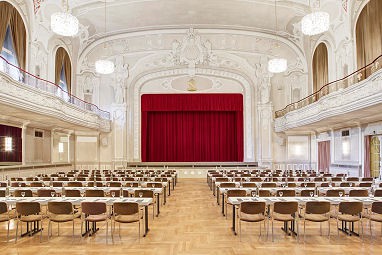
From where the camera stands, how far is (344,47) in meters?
A: 16.8

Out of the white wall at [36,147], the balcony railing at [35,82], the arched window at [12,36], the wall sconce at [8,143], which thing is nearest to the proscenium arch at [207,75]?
the balcony railing at [35,82]

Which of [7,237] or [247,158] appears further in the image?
[247,158]

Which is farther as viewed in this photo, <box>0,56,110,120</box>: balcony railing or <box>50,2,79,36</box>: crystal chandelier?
<box>0,56,110,120</box>: balcony railing

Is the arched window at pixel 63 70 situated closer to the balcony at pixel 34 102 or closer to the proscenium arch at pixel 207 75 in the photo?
the balcony at pixel 34 102

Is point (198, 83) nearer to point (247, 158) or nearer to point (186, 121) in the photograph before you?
point (186, 121)

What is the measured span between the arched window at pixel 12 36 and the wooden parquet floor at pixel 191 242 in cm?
884

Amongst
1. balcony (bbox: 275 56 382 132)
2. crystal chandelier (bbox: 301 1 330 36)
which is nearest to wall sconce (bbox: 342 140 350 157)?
balcony (bbox: 275 56 382 132)

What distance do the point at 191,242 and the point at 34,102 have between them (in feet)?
27.8

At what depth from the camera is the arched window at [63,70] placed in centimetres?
1898

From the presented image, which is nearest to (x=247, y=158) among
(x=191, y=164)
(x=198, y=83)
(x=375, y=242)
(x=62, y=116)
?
(x=191, y=164)

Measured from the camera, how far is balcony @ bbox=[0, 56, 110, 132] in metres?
10.4

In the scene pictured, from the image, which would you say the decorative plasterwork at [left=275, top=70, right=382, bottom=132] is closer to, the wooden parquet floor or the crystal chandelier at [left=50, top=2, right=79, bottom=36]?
the wooden parquet floor

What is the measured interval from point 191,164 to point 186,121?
4.85 metres

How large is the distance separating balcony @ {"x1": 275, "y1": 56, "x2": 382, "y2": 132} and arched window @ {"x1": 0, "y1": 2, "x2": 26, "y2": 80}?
12898 millimetres
